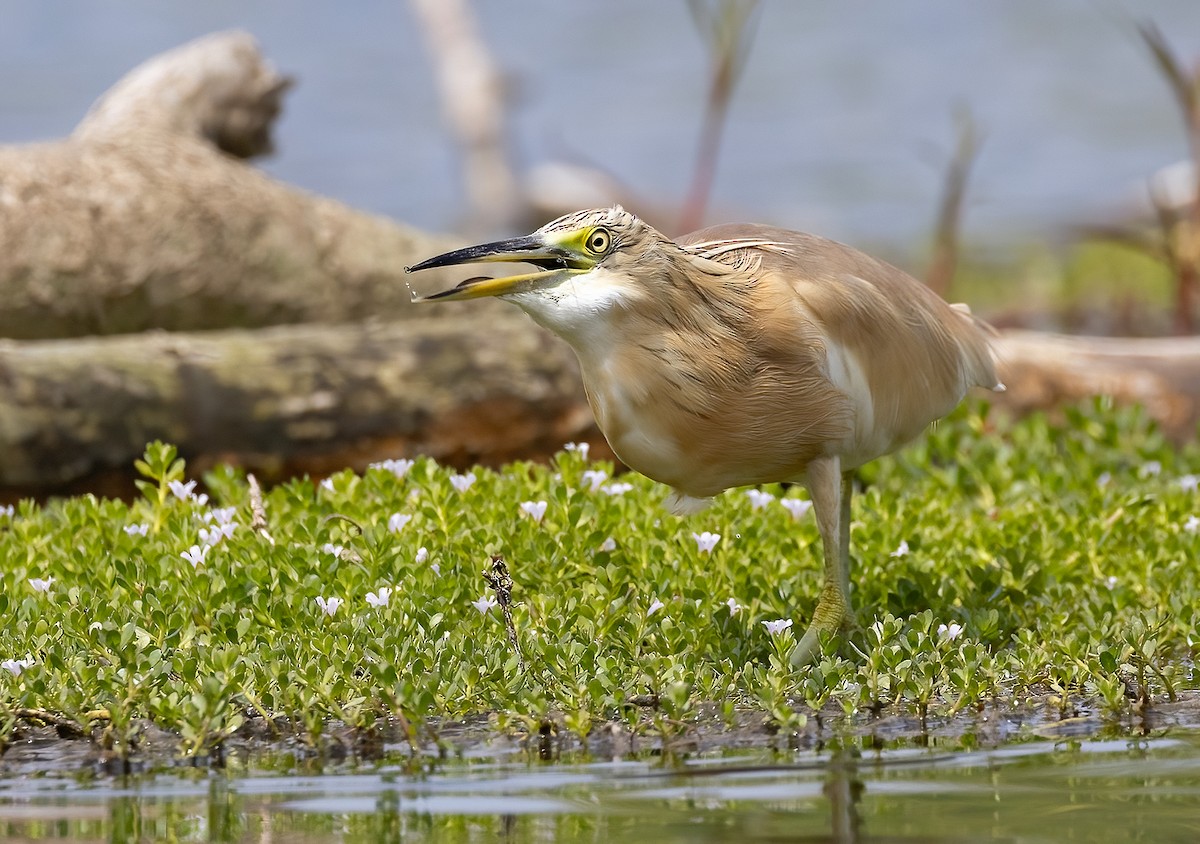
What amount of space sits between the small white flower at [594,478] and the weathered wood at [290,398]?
1.72 meters

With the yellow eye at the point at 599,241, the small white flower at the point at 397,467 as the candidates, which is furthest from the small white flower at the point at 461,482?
the yellow eye at the point at 599,241

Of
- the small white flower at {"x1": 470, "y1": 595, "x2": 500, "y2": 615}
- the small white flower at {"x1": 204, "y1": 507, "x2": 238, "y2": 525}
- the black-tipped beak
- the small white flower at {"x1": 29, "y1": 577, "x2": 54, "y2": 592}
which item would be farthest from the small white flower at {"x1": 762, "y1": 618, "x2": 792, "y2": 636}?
the small white flower at {"x1": 29, "y1": 577, "x2": 54, "y2": 592}

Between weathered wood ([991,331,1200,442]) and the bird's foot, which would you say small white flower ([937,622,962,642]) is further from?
weathered wood ([991,331,1200,442])

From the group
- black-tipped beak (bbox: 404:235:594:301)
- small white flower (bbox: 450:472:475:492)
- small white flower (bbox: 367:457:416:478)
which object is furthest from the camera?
small white flower (bbox: 367:457:416:478)

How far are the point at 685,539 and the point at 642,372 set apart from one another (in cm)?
156

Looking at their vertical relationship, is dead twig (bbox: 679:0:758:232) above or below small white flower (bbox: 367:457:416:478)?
above

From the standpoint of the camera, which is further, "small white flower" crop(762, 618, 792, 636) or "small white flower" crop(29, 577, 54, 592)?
"small white flower" crop(29, 577, 54, 592)

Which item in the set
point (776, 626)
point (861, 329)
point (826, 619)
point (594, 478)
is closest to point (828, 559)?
point (826, 619)

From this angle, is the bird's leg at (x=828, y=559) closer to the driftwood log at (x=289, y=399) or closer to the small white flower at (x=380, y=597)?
the small white flower at (x=380, y=597)

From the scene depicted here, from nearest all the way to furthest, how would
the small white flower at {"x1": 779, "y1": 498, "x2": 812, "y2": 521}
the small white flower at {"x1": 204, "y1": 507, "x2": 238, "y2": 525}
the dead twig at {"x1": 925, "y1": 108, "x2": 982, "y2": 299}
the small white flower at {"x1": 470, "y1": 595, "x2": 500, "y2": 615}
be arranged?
the small white flower at {"x1": 470, "y1": 595, "x2": 500, "y2": 615} → the small white flower at {"x1": 204, "y1": 507, "x2": 238, "y2": 525} → the small white flower at {"x1": 779, "y1": 498, "x2": 812, "y2": 521} → the dead twig at {"x1": 925, "y1": 108, "x2": 982, "y2": 299}

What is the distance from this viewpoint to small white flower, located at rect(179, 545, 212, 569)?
19.1 feet

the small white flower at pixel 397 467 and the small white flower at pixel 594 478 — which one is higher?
the small white flower at pixel 397 467

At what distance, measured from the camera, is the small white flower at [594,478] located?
6.62 meters

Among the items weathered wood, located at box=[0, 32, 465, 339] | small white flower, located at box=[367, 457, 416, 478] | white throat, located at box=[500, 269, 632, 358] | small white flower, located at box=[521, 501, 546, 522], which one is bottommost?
small white flower, located at box=[521, 501, 546, 522]
